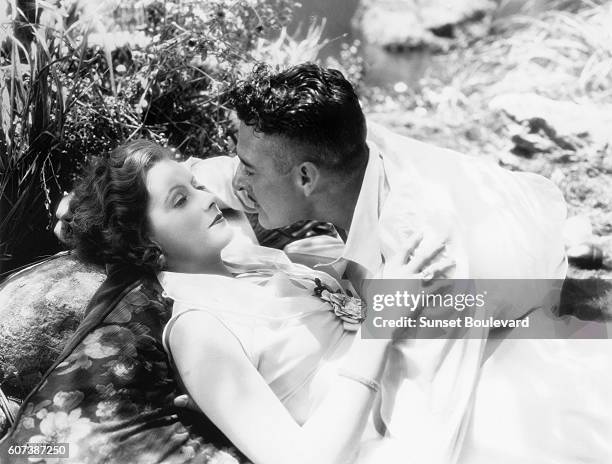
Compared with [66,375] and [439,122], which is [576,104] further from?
[66,375]

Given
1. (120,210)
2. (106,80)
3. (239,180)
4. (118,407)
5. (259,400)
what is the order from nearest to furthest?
(259,400) < (118,407) < (120,210) < (239,180) < (106,80)

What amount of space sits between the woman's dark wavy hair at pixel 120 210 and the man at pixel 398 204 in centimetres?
24

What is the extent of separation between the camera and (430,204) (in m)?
1.57

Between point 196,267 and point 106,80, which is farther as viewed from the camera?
point 106,80

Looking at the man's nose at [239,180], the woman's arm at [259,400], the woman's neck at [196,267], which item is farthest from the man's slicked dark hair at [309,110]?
the woman's arm at [259,400]

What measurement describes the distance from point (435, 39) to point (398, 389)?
3.24 feet

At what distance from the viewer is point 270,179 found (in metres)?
1.62

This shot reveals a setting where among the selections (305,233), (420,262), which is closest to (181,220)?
(305,233)

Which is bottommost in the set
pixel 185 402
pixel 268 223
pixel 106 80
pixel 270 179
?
pixel 185 402

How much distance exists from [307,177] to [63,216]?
0.60m

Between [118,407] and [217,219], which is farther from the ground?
[217,219]

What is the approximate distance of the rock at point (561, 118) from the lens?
1.93 meters

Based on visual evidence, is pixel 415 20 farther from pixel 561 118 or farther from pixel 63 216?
pixel 63 216

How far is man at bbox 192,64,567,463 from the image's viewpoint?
1.45m
